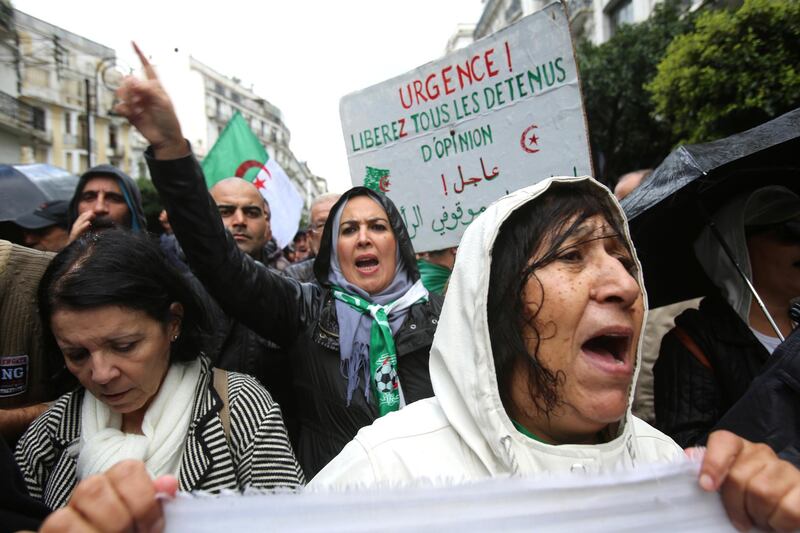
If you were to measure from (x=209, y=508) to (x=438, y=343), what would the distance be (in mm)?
630

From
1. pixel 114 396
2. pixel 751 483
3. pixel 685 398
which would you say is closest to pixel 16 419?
pixel 114 396

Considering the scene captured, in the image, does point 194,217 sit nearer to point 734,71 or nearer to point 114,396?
point 114,396

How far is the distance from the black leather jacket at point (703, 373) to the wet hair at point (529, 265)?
3.03 ft

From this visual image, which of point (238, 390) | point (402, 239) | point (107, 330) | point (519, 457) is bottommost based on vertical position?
point (519, 457)

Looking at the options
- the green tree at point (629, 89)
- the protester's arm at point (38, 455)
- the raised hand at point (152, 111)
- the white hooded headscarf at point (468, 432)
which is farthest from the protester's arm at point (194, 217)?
the green tree at point (629, 89)

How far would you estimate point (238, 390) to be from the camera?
65.8 inches

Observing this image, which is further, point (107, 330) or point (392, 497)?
point (107, 330)

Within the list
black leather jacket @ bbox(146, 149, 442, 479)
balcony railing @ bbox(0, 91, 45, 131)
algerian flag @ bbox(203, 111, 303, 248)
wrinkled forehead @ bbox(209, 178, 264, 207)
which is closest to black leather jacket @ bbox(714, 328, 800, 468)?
black leather jacket @ bbox(146, 149, 442, 479)

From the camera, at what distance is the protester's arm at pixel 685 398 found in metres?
1.90

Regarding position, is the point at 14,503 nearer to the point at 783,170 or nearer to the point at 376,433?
the point at 376,433

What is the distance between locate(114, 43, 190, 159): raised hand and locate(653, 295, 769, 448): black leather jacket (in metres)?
1.89

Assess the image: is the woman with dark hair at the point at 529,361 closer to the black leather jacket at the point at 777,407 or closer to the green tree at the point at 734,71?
the black leather jacket at the point at 777,407

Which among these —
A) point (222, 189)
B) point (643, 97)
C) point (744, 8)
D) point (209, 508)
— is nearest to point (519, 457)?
point (209, 508)

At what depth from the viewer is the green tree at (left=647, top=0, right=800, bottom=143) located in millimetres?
7551
